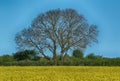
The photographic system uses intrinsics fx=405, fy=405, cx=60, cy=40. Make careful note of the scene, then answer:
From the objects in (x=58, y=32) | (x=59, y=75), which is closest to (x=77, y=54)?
(x=58, y=32)

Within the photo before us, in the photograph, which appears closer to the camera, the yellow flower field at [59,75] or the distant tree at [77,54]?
the yellow flower field at [59,75]

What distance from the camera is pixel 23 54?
80562 millimetres

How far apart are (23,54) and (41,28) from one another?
358 inches

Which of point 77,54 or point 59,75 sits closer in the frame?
point 59,75

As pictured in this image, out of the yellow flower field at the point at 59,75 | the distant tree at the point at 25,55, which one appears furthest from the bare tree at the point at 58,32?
the yellow flower field at the point at 59,75

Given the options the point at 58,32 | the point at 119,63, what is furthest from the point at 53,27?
the point at 119,63

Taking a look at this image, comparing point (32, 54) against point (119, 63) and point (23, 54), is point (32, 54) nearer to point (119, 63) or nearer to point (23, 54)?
point (23, 54)

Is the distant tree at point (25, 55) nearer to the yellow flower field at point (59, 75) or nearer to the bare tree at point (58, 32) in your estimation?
the bare tree at point (58, 32)

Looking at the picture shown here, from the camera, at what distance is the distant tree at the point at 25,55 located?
79.1 m

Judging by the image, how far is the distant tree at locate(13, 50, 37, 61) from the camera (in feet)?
260

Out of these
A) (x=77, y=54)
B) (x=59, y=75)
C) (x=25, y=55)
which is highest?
(x=77, y=54)

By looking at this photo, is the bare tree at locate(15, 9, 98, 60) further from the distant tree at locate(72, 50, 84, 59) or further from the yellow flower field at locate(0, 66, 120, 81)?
the yellow flower field at locate(0, 66, 120, 81)

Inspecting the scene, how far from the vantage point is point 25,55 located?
8138 centimetres

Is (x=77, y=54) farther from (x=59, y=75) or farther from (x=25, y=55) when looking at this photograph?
(x=59, y=75)
